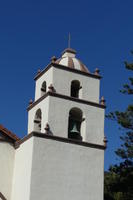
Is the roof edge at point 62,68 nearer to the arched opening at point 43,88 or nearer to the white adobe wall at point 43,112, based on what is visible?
the arched opening at point 43,88

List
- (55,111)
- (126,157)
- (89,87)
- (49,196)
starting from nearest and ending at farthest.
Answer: (49,196) < (55,111) < (89,87) < (126,157)

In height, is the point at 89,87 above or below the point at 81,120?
above

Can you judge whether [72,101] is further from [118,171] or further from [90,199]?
[118,171]

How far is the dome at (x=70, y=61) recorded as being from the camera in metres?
18.4

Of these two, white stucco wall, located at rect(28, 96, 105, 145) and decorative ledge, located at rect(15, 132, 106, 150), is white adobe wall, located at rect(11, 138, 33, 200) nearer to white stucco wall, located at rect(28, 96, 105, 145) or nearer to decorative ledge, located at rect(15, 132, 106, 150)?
decorative ledge, located at rect(15, 132, 106, 150)

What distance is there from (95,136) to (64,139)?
143cm

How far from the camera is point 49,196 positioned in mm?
15992

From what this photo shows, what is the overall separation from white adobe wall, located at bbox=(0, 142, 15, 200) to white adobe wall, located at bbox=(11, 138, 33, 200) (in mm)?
216

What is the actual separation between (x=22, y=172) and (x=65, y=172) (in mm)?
1512

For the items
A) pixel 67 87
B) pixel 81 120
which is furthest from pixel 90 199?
pixel 67 87

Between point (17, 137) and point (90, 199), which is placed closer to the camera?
point (90, 199)

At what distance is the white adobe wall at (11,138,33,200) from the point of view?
16.1m

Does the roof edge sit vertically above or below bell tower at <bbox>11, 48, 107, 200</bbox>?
above

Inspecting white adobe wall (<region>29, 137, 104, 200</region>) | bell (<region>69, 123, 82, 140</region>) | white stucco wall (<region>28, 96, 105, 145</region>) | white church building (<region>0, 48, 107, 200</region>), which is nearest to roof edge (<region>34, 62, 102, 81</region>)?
white church building (<region>0, 48, 107, 200</region>)
